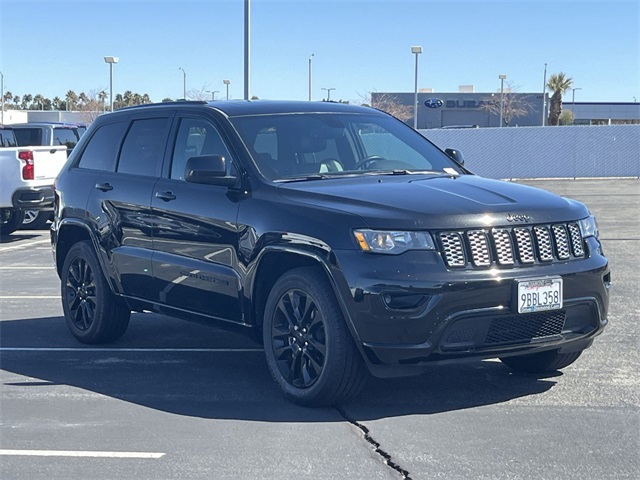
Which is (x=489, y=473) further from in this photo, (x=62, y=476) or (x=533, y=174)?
(x=533, y=174)

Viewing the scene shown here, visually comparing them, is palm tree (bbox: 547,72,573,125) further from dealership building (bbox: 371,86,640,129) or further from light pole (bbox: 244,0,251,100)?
light pole (bbox: 244,0,251,100)

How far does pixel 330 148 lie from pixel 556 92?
205 ft

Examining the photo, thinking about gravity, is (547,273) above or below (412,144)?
below

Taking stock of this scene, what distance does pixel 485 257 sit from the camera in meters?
5.71

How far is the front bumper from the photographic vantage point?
5.55 m

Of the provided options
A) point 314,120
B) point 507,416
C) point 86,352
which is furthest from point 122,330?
point 507,416

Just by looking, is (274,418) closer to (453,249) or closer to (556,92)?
(453,249)

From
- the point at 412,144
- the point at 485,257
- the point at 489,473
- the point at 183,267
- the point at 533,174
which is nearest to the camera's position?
the point at 489,473

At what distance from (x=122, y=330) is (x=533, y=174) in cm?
2987

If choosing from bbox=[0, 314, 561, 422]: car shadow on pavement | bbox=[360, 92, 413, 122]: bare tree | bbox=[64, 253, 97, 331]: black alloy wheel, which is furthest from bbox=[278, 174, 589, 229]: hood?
bbox=[360, 92, 413, 122]: bare tree

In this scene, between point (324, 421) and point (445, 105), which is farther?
point (445, 105)

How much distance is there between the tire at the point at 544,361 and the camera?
6.66m

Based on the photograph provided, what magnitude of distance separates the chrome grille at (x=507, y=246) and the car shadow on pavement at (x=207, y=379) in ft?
3.10

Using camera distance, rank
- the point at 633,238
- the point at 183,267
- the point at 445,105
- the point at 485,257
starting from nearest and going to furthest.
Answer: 1. the point at 485,257
2. the point at 183,267
3. the point at 633,238
4. the point at 445,105
